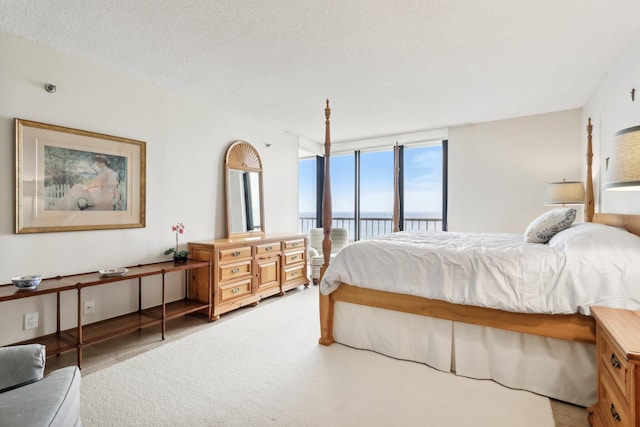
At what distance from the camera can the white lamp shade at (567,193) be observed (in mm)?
3564

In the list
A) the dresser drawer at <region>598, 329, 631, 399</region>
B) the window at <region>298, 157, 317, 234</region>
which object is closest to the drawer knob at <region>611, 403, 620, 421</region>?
the dresser drawer at <region>598, 329, 631, 399</region>

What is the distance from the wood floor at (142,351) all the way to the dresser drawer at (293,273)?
1.11 meters

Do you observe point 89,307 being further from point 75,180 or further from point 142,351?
point 75,180

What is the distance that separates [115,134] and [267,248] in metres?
2.07

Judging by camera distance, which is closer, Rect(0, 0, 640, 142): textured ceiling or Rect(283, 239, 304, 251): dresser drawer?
Rect(0, 0, 640, 142): textured ceiling

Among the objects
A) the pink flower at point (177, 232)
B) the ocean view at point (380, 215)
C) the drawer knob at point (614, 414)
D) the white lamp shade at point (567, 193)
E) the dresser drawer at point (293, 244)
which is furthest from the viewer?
the ocean view at point (380, 215)

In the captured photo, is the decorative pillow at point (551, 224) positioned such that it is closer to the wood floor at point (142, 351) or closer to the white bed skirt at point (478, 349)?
the white bed skirt at point (478, 349)

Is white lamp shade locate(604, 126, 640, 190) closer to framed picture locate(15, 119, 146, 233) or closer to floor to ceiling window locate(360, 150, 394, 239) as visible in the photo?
framed picture locate(15, 119, 146, 233)

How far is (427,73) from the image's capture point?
3.03 m

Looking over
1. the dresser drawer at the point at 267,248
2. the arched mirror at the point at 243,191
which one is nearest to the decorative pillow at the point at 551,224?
the dresser drawer at the point at 267,248

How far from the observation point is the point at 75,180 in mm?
2740

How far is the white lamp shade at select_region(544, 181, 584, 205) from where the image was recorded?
3.56 metres

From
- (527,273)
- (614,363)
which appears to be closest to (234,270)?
(527,273)

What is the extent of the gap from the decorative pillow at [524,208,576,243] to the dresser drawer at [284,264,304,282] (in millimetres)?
2929
